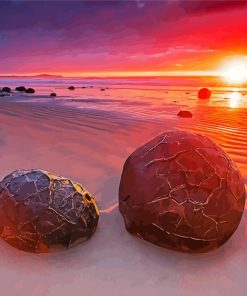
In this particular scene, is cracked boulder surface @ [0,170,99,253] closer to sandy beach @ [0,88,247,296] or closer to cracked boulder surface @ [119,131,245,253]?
sandy beach @ [0,88,247,296]

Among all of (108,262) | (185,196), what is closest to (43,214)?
(108,262)

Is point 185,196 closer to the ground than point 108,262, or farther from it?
farther from it

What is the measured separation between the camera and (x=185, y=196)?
8.24 ft

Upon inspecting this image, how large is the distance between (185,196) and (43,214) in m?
1.02

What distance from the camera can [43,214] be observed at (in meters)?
2.59

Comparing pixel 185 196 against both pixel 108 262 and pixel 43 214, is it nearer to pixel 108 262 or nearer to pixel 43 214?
pixel 108 262

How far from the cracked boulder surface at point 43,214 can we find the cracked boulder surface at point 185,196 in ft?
1.31

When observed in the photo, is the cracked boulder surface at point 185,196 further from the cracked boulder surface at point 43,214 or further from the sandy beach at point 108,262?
the cracked boulder surface at point 43,214

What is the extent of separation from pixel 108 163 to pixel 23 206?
196 centimetres

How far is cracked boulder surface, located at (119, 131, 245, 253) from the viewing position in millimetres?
2514

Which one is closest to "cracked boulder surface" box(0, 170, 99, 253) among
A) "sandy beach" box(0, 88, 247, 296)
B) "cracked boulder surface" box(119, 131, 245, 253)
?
"sandy beach" box(0, 88, 247, 296)

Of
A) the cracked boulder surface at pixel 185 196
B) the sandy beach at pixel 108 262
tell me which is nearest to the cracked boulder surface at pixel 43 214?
the sandy beach at pixel 108 262

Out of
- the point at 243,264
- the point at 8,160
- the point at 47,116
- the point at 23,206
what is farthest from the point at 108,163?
the point at 47,116

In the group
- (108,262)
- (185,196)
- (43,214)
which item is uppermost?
(185,196)
